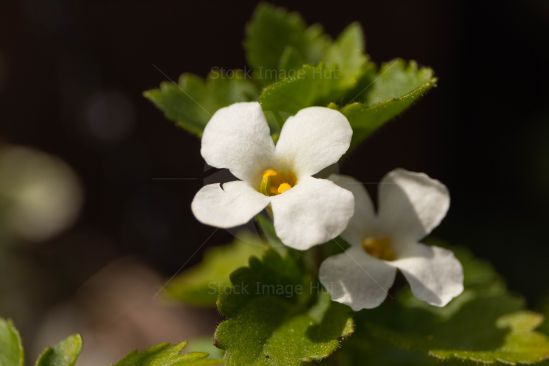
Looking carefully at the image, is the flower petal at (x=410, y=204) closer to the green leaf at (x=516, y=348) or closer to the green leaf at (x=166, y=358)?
the green leaf at (x=516, y=348)

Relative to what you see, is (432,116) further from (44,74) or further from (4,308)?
(4,308)

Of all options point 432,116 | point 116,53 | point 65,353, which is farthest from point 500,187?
point 65,353

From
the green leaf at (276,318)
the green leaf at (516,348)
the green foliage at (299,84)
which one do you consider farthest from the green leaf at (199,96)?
the green leaf at (516,348)

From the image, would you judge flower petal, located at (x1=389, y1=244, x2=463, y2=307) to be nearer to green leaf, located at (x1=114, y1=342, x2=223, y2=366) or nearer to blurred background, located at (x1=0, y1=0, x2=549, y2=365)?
green leaf, located at (x1=114, y1=342, x2=223, y2=366)

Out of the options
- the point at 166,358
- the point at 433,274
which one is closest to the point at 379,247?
the point at 433,274

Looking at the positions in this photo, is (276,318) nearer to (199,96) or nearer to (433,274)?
(433,274)

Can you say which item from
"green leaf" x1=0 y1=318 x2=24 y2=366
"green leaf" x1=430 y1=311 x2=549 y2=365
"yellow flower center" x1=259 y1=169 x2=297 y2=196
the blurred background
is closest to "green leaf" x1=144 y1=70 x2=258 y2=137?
"yellow flower center" x1=259 y1=169 x2=297 y2=196
